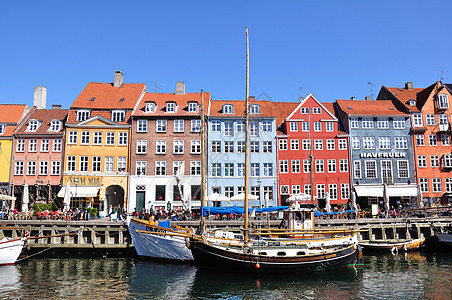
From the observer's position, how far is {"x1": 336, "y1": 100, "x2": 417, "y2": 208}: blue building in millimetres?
47156

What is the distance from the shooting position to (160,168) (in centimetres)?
4656

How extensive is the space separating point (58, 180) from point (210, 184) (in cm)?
1851

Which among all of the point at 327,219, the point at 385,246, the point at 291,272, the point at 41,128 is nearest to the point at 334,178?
the point at 327,219

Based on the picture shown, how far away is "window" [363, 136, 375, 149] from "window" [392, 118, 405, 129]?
141 inches

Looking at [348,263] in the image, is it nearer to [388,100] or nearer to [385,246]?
[385,246]

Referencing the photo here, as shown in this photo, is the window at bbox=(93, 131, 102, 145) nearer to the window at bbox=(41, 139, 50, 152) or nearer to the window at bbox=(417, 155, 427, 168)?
the window at bbox=(41, 139, 50, 152)

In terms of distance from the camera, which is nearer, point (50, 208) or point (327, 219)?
point (327, 219)

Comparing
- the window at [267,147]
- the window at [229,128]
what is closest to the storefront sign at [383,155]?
the window at [267,147]

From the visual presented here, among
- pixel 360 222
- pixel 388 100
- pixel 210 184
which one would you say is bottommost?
pixel 360 222

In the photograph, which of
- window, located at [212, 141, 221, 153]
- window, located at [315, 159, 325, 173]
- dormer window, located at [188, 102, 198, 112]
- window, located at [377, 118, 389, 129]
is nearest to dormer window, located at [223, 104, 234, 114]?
dormer window, located at [188, 102, 198, 112]

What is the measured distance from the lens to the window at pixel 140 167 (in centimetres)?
4634

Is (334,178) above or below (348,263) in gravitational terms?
above

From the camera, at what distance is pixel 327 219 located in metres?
35.3

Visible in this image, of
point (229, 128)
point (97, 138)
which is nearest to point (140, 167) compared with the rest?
point (97, 138)
